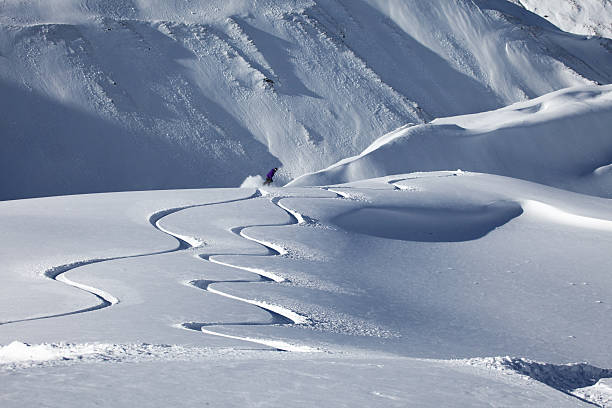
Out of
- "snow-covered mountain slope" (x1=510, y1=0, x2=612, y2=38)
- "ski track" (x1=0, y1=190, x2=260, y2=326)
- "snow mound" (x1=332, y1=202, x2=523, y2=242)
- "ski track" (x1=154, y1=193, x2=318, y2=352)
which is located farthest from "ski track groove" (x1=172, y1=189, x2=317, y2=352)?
"snow-covered mountain slope" (x1=510, y1=0, x2=612, y2=38)

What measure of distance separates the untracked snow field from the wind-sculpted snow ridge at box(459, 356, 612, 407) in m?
0.01

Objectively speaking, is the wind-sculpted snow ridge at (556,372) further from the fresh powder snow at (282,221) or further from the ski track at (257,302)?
the ski track at (257,302)

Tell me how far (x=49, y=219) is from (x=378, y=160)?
40.8 feet

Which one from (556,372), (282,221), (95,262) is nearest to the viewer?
(556,372)

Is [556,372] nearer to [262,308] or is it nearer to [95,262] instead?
[262,308]

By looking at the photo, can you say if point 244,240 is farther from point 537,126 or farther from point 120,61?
point 120,61

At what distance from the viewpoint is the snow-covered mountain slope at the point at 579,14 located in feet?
165

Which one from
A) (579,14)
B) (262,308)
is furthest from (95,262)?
(579,14)

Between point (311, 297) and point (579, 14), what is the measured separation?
5110cm

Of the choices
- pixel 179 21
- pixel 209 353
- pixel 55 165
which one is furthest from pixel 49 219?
pixel 179 21

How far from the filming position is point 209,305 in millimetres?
5430

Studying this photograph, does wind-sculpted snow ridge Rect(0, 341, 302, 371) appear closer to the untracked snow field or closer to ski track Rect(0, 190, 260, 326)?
the untracked snow field

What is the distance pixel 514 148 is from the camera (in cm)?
2205

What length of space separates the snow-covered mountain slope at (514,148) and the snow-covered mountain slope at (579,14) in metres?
28.8
